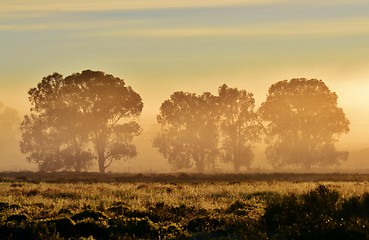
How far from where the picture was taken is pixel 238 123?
89750mm

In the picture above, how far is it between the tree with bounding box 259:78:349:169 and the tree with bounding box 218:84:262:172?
2310mm

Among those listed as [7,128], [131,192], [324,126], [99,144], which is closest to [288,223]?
[131,192]

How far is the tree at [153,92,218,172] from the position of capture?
89812 mm

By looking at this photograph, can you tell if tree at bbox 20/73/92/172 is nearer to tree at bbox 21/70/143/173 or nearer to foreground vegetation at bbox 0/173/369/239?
tree at bbox 21/70/143/173

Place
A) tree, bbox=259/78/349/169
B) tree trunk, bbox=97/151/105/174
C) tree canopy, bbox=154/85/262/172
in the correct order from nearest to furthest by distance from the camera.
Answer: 1. tree trunk, bbox=97/151/105/174
2. tree, bbox=259/78/349/169
3. tree canopy, bbox=154/85/262/172

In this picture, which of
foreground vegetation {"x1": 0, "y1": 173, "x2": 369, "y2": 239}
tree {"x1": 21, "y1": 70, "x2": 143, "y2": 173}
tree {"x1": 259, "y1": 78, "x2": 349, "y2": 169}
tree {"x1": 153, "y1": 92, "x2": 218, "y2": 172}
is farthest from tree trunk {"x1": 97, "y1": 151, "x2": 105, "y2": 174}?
foreground vegetation {"x1": 0, "y1": 173, "x2": 369, "y2": 239}

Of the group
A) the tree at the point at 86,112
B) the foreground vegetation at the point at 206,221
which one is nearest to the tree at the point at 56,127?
the tree at the point at 86,112

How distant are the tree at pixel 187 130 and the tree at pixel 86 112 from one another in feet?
31.7

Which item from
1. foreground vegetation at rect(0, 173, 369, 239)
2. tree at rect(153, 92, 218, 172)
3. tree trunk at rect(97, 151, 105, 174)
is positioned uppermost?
tree at rect(153, 92, 218, 172)

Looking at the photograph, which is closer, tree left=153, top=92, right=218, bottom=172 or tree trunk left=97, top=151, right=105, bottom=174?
tree trunk left=97, top=151, right=105, bottom=174

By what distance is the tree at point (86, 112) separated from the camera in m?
78.5

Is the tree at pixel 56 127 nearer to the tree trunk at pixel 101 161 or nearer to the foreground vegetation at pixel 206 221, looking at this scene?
the tree trunk at pixel 101 161

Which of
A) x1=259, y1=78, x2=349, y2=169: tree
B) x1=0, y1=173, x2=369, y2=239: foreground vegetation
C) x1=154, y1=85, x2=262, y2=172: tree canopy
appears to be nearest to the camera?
x1=0, y1=173, x2=369, y2=239: foreground vegetation

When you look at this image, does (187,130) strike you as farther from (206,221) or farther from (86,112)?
(206,221)
